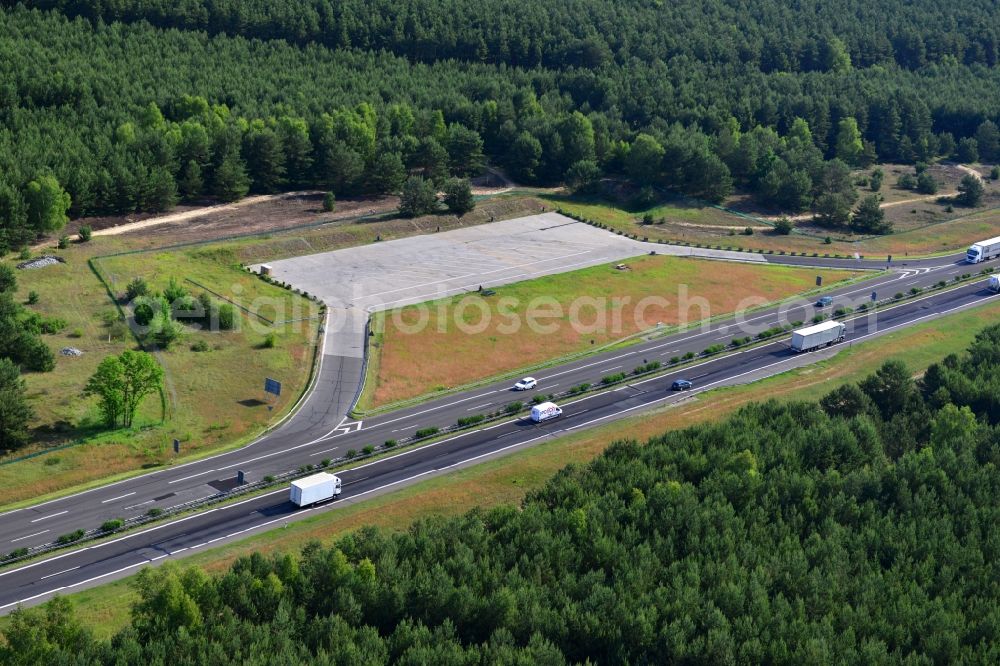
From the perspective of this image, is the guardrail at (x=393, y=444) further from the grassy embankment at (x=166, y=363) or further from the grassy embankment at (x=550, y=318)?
the grassy embankment at (x=550, y=318)

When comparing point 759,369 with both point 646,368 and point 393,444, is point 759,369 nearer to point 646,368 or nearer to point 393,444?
point 646,368

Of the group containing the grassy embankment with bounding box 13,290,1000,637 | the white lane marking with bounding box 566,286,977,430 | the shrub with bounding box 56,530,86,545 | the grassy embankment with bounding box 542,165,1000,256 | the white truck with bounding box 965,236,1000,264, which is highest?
the grassy embankment with bounding box 542,165,1000,256

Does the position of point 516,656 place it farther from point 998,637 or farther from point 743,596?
point 998,637

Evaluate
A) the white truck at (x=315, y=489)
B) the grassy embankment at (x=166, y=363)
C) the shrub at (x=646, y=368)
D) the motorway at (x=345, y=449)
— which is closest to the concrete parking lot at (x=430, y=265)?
the grassy embankment at (x=166, y=363)

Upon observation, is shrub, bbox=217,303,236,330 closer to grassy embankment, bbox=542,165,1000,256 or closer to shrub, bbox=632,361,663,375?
shrub, bbox=632,361,663,375

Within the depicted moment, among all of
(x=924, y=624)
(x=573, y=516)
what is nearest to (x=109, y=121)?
(x=573, y=516)

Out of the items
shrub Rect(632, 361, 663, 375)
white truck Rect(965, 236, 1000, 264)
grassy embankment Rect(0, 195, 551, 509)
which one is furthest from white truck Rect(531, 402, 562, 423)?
white truck Rect(965, 236, 1000, 264)
